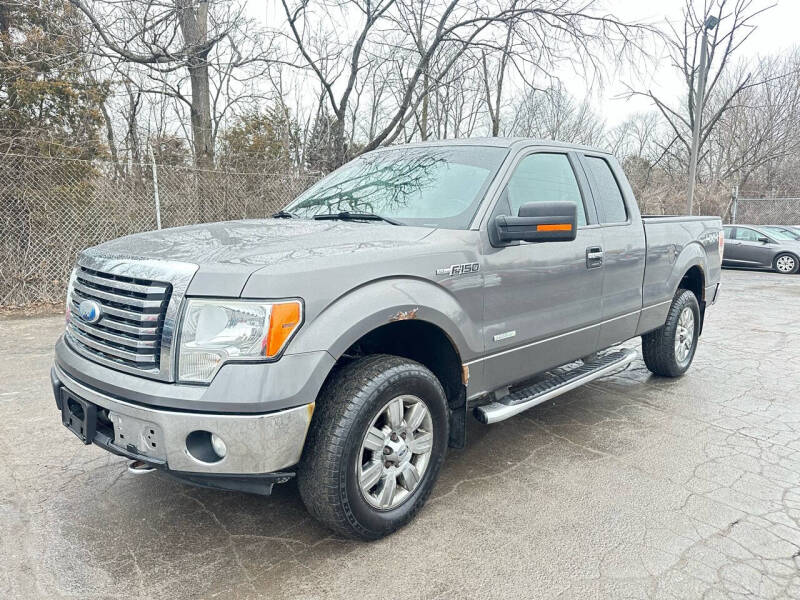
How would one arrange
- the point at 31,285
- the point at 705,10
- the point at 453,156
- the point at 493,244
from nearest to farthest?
1. the point at 493,244
2. the point at 453,156
3. the point at 31,285
4. the point at 705,10

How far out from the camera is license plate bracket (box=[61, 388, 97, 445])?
7.86 feet

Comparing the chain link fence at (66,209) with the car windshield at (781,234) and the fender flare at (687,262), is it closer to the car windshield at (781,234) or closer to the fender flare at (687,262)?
the fender flare at (687,262)

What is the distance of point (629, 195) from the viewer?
4.46 meters

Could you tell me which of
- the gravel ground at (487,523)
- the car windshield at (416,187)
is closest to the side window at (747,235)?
the gravel ground at (487,523)

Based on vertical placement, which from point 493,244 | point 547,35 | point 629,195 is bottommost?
point 493,244

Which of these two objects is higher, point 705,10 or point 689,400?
point 705,10

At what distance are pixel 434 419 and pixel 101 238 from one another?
23.9 feet

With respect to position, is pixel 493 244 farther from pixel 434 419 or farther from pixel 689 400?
pixel 689 400

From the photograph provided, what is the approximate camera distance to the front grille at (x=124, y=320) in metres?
2.22

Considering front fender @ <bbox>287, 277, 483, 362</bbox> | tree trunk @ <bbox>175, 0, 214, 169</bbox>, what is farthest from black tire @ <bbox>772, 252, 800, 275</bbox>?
front fender @ <bbox>287, 277, 483, 362</bbox>

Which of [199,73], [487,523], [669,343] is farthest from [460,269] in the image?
[199,73]

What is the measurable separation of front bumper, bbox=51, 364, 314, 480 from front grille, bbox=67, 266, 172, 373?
20cm

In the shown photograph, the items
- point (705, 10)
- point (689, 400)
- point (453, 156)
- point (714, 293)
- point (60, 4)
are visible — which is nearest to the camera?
point (453, 156)

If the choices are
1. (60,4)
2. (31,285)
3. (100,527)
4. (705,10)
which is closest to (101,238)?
(31,285)
